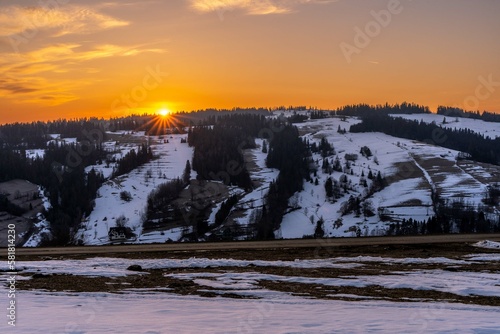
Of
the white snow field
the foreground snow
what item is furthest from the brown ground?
the foreground snow

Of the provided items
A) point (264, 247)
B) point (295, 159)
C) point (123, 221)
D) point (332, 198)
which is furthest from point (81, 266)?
point (295, 159)

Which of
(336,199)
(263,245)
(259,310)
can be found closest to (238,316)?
(259,310)

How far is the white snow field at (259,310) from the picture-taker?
16078 mm

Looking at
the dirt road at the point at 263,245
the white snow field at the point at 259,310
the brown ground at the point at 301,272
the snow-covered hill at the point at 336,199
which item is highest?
the white snow field at the point at 259,310

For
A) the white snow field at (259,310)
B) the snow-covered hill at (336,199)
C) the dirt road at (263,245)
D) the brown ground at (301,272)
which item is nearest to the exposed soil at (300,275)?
the brown ground at (301,272)

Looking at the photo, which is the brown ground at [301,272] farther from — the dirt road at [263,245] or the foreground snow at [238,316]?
the foreground snow at [238,316]

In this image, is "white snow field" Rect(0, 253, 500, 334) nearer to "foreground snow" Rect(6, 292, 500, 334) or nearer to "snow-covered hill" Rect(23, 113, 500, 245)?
"foreground snow" Rect(6, 292, 500, 334)

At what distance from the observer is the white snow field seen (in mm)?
16078

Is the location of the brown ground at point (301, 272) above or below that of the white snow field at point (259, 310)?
below

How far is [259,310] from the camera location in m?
18.8

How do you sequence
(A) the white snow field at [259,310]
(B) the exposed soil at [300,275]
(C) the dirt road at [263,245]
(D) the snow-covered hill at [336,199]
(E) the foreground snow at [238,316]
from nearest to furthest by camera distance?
(E) the foreground snow at [238,316] < (A) the white snow field at [259,310] < (B) the exposed soil at [300,275] < (C) the dirt road at [263,245] < (D) the snow-covered hill at [336,199]

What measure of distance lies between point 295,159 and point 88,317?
180804mm

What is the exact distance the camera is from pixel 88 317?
57.5ft

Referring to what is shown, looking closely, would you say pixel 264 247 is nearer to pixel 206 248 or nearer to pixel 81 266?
pixel 206 248
